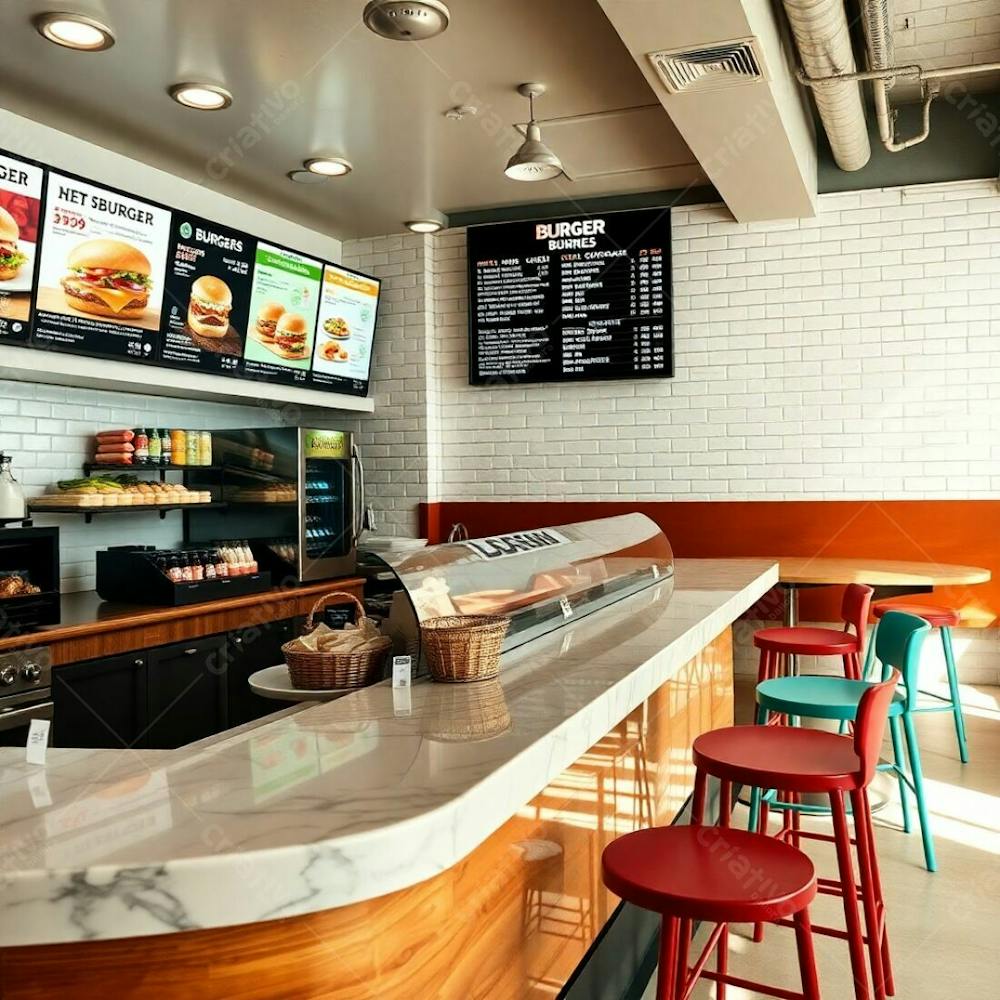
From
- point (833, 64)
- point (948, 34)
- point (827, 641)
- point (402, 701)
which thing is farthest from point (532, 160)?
point (402, 701)

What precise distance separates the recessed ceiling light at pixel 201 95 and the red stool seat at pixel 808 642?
3.29 m

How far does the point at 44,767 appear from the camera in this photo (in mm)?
1536

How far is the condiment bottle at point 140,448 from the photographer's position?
4797mm

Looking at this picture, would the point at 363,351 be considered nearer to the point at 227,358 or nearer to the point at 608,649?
the point at 227,358

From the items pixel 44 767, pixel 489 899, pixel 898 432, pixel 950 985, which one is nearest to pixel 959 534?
pixel 898 432

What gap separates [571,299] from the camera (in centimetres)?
640

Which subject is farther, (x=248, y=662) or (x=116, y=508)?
(x=248, y=662)

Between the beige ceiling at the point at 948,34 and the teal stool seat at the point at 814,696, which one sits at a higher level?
the beige ceiling at the point at 948,34

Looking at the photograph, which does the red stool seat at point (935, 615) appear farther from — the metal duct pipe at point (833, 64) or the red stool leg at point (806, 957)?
the red stool leg at point (806, 957)

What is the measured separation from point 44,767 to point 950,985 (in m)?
2.49

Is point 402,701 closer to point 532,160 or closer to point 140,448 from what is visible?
point 532,160

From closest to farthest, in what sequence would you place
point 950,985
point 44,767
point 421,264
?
point 44,767 < point 950,985 < point 421,264

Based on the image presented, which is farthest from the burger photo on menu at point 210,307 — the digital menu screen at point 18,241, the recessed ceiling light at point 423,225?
the recessed ceiling light at point 423,225

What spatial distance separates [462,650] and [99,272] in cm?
323
